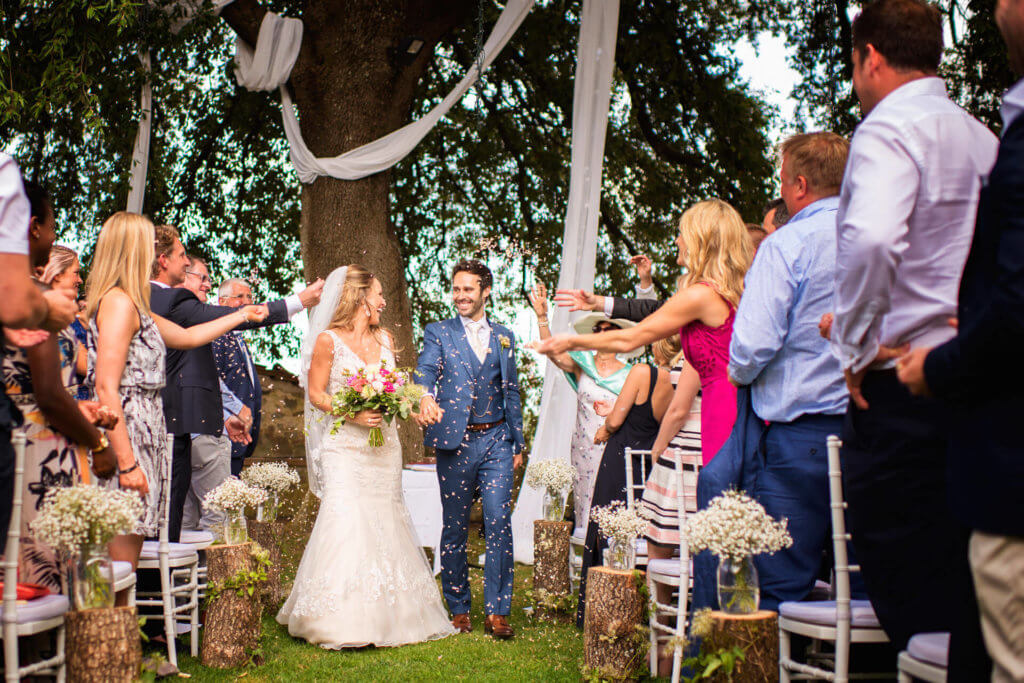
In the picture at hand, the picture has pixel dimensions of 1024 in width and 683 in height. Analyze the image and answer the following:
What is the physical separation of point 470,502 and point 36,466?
9.54 feet

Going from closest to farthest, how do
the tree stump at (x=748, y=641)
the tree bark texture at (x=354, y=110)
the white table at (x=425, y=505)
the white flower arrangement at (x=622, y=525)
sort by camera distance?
1. the tree stump at (x=748, y=641)
2. the white flower arrangement at (x=622, y=525)
3. the white table at (x=425, y=505)
4. the tree bark texture at (x=354, y=110)

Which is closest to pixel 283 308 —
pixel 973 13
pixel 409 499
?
pixel 409 499

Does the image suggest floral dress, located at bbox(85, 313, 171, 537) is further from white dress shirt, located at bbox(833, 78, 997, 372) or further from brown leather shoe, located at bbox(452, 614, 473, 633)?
white dress shirt, located at bbox(833, 78, 997, 372)

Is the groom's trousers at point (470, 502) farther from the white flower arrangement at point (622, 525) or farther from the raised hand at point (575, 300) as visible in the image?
the raised hand at point (575, 300)

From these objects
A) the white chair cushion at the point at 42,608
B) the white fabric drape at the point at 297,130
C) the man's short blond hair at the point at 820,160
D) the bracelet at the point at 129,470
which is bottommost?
the white chair cushion at the point at 42,608

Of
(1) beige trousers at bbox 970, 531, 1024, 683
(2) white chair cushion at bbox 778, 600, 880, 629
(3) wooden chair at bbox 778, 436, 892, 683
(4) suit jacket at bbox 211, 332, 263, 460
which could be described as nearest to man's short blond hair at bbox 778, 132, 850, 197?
(3) wooden chair at bbox 778, 436, 892, 683

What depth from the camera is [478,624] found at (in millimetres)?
5871

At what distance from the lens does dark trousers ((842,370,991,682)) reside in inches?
89.7

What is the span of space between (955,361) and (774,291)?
4.58 feet

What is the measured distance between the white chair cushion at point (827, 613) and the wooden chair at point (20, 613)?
7.72ft

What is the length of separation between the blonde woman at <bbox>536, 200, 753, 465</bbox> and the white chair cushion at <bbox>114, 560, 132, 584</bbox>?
226 cm

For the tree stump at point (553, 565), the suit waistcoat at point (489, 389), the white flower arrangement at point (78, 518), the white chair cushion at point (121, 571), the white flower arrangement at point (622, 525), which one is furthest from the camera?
the tree stump at point (553, 565)

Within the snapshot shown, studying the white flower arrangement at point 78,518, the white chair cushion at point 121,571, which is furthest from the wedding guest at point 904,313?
the white chair cushion at point 121,571

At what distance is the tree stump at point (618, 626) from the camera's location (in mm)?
4195
